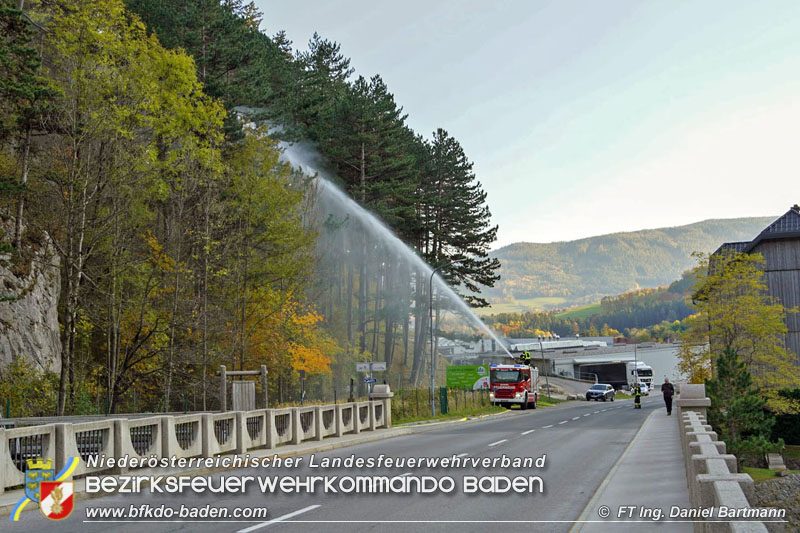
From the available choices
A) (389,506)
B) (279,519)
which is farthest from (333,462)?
(279,519)

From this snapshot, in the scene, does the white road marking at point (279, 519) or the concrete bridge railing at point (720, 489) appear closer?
the concrete bridge railing at point (720, 489)

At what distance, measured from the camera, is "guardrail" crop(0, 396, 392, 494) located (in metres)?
13.2

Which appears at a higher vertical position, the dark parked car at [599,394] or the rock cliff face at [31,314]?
the rock cliff face at [31,314]

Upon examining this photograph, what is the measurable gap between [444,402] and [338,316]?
47.4ft

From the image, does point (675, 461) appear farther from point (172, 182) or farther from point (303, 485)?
point (172, 182)

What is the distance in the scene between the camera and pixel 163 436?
55.4 feet

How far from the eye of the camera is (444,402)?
49.8 metres

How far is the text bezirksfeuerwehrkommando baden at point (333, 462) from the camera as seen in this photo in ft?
54.5

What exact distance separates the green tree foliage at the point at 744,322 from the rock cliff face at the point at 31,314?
1357 inches

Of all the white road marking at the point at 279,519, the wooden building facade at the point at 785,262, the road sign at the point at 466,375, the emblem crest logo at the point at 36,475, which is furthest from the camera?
the road sign at the point at 466,375

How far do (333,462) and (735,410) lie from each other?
2299cm

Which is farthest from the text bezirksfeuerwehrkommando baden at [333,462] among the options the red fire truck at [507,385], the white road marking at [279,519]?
the red fire truck at [507,385]

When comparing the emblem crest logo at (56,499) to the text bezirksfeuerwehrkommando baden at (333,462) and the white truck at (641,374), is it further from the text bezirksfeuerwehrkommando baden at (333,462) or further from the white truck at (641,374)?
the white truck at (641,374)

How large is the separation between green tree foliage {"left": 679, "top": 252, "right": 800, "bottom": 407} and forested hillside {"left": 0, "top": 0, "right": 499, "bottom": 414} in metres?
22.3
